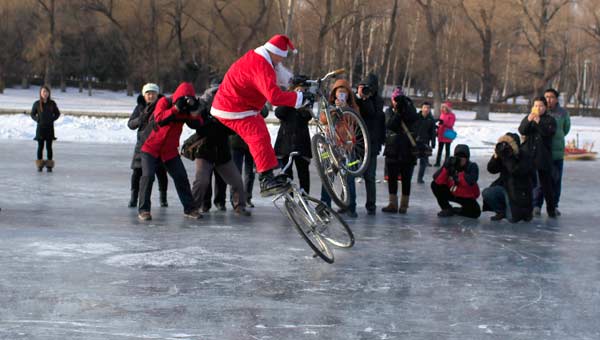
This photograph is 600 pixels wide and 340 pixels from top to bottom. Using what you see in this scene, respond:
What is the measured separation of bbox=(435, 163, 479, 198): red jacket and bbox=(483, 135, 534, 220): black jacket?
0.40 m

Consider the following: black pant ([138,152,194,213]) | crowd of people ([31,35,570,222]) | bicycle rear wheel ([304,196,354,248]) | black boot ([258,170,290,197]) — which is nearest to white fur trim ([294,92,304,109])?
black boot ([258,170,290,197])

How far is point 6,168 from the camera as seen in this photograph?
15.4 metres

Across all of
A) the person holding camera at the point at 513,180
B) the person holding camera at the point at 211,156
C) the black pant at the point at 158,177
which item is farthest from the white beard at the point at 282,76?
the person holding camera at the point at 513,180

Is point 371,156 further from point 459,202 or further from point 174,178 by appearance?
point 174,178

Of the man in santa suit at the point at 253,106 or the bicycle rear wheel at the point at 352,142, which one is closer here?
the man in santa suit at the point at 253,106

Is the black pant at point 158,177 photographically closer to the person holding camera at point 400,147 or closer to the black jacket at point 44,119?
the person holding camera at point 400,147

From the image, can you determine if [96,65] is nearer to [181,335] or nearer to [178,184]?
[178,184]

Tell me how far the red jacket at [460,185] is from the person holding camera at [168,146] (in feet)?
10.5

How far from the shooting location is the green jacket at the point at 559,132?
37.8 feet

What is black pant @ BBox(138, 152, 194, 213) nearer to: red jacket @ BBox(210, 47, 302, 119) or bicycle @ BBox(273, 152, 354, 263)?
red jacket @ BBox(210, 47, 302, 119)

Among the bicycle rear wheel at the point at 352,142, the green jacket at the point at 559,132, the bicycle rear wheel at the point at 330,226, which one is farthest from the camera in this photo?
the green jacket at the point at 559,132

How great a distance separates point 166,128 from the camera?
1007 cm

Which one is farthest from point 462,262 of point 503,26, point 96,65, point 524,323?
point 96,65

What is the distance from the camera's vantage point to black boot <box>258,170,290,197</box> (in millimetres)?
7633
